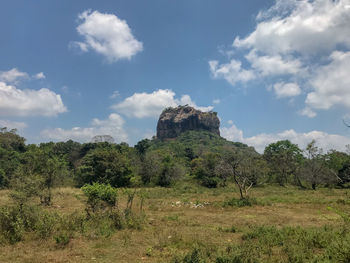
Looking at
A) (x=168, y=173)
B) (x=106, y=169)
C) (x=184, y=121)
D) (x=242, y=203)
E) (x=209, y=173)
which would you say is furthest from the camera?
(x=184, y=121)

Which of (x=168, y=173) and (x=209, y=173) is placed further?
(x=168, y=173)

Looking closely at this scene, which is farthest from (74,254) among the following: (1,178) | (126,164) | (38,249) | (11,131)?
(11,131)

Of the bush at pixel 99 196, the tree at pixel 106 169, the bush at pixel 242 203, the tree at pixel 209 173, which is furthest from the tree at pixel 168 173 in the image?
the bush at pixel 99 196

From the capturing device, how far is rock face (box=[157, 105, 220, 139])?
427ft

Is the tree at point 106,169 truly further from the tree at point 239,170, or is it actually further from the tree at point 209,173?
the tree at point 239,170

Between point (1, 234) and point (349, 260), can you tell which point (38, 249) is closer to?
point (1, 234)

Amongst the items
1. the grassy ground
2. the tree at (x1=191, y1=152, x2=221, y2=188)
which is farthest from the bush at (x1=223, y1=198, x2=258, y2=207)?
the tree at (x1=191, y1=152, x2=221, y2=188)

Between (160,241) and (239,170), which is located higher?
(239,170)

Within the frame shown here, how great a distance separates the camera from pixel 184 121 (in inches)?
5153

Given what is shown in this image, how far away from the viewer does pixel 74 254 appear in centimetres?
698

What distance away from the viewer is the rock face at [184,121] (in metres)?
130

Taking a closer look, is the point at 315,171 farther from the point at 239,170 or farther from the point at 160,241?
the point at 160,241

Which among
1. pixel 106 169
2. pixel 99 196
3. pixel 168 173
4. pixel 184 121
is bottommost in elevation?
pixel 99 196

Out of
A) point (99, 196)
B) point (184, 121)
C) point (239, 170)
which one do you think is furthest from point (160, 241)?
point (184, 121)
